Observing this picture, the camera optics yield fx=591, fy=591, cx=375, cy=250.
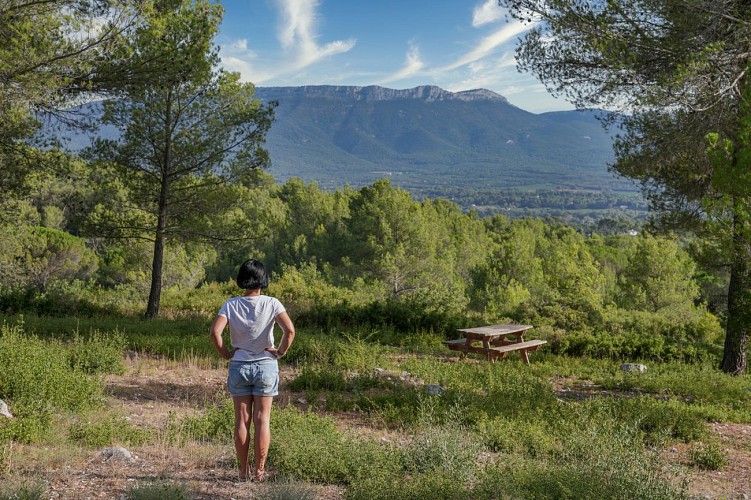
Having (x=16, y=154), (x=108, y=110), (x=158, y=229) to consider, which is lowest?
(x=158, y=229)

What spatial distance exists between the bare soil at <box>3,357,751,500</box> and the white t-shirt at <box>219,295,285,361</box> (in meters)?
0.94

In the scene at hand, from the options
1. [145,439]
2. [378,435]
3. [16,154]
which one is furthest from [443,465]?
[16,154]

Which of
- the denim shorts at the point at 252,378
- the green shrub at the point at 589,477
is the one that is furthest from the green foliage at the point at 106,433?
the green shrub at the point at 589,477

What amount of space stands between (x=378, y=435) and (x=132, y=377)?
4.41m

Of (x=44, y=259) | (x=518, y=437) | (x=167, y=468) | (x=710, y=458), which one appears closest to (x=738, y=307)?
(x=710, y=458)

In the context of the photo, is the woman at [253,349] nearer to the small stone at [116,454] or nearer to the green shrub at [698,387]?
the small stone at [116,454]

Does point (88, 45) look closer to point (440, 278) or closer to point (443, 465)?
point (443, 465)

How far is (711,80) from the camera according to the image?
9641 millimetres

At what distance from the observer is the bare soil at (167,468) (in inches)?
164

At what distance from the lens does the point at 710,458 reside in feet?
18.7

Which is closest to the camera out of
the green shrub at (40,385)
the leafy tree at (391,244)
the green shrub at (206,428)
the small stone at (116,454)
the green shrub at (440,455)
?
the green shrub at (440,455)

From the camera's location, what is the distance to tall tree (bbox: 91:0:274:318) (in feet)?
45.1

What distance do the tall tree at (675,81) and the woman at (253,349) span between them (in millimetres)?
5806

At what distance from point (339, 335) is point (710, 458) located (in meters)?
9.13
